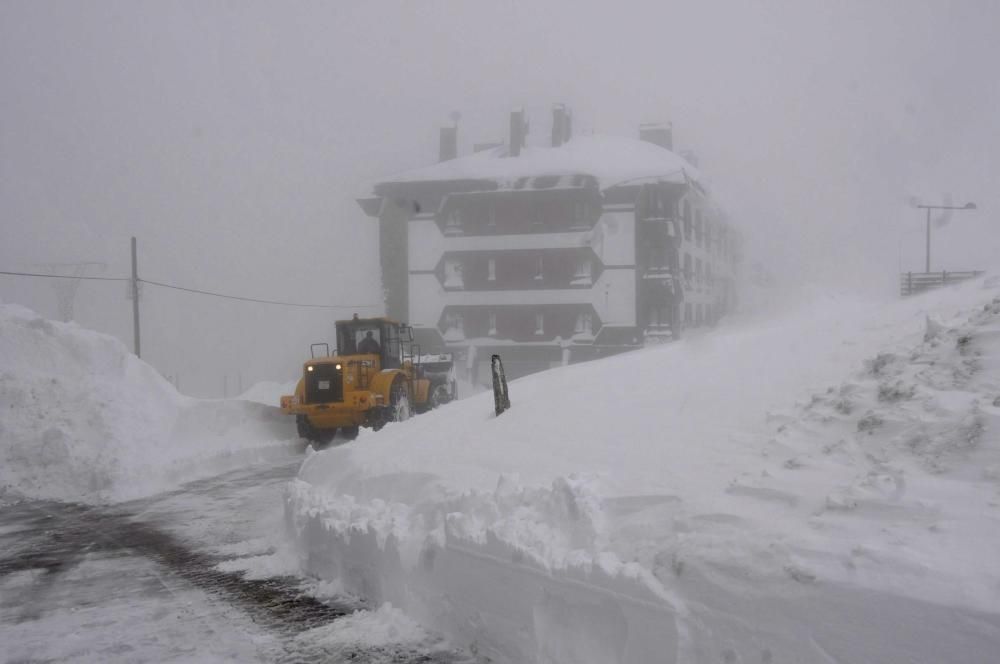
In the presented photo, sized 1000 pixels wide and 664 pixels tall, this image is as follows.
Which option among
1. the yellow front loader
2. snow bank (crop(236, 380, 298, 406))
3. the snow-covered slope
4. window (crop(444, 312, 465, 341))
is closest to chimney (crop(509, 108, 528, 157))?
window (crop(444, 312, 465, 341))

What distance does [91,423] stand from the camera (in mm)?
12602

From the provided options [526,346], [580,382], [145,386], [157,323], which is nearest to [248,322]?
[157,323]

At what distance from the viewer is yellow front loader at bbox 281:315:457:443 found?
15391 mm

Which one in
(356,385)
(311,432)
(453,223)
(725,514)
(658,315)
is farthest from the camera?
(453,223)

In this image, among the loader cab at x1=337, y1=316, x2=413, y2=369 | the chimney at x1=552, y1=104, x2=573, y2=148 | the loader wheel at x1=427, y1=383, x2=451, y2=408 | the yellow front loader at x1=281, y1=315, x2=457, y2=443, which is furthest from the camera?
the chimney at x1=552, y1=104, x2=573, y2=148

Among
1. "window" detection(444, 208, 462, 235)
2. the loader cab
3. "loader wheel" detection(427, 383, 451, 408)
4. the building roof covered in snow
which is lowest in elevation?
"loader wheel" detection(427, 383, 451, 408)

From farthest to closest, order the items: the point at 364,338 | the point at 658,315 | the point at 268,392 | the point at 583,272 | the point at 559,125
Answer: the point at 559,125 → the point at 583,272 → the point at 658,315 → the point at 268,392 → the point at 364,338

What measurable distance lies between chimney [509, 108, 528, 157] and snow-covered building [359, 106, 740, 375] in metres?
0.06

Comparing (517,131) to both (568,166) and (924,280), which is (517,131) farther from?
(924,280)

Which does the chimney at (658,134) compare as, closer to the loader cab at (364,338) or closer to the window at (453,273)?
the window at (453,273)

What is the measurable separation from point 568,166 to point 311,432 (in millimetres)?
25250

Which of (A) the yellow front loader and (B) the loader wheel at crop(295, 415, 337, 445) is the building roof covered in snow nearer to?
Answer: (A) the yellow front loader

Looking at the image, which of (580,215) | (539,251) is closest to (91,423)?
(539,251)

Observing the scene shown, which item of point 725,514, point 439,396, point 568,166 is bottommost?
point 439,396
